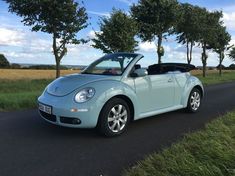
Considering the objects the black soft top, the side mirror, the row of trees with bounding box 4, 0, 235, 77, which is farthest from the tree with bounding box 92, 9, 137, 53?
the side mirror

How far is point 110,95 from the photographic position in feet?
20.0

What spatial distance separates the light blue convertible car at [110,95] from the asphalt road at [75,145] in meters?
0.30

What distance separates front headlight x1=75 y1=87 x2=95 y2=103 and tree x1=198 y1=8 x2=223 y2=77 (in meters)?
22.6

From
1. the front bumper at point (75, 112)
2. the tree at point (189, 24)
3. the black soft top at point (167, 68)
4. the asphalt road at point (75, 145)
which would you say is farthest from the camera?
the tree at point (189, 24)

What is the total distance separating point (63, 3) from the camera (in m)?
17.5

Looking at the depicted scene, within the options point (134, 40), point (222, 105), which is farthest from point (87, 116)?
point (134, 40)

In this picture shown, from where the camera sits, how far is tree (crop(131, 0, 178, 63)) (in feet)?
73.0

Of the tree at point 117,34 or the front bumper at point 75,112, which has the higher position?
the tree at point 117,34

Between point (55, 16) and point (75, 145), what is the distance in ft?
42.2

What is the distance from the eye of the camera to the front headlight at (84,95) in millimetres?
5934

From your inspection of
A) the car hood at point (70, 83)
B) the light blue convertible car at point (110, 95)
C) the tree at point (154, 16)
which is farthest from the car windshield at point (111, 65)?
the tree at point (154, 16)

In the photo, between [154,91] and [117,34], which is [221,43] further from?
[154,91]

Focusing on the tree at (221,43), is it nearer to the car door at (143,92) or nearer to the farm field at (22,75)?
the farm field at (22,75)

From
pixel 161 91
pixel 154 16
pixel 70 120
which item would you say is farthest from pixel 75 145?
pixel 154 16
